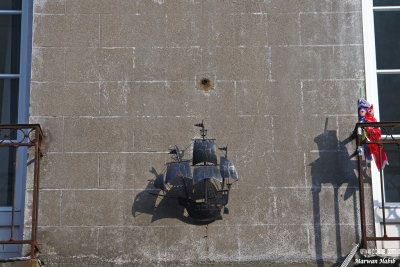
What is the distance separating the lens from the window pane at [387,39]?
9.39 m

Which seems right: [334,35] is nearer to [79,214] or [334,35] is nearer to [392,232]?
[392,232]

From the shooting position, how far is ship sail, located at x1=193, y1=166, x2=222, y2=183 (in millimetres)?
8312

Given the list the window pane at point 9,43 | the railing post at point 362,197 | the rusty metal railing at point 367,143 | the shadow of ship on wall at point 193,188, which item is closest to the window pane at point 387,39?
the rusty metal railing at point 367,143

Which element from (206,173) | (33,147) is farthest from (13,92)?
(206,173)

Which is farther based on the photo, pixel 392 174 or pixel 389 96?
pixel 389 96

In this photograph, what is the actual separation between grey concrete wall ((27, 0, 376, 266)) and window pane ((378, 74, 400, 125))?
0.46 meters

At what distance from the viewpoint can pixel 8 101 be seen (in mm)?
9312

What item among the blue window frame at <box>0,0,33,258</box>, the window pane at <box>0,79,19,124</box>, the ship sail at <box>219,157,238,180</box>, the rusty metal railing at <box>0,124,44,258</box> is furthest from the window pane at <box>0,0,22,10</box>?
the ship sail at <box>219,157,238,180</box>

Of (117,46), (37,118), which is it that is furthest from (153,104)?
(37,118)

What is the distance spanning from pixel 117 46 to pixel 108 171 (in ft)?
5.27

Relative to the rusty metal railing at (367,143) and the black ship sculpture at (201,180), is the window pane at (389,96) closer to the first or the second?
the rusty metal railing at (367,143)

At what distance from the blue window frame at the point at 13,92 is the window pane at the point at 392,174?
4557mm

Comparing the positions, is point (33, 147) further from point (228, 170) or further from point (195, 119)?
point (228, 170)

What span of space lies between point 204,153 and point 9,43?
123 inches
